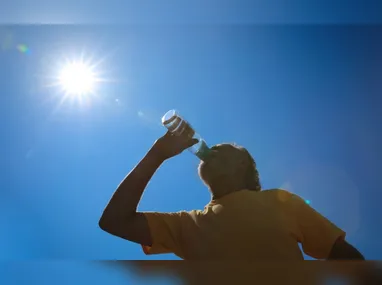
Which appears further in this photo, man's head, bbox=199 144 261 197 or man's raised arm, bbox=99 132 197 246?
man's head, bbox=199 144 261 197

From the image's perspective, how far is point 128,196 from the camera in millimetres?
984

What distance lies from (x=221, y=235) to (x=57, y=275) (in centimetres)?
46

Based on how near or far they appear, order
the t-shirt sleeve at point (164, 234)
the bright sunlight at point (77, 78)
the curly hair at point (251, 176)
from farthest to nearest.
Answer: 1. the bright sunlight at point (77, 78)
2. the curly hair at point (251, 176)
3. the t-shirt sleeve at point (164, 234)

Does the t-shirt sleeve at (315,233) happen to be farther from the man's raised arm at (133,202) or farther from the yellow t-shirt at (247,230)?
the man's raised arm at (133,202)

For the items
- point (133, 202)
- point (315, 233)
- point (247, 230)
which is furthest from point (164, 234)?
point (315, 233)

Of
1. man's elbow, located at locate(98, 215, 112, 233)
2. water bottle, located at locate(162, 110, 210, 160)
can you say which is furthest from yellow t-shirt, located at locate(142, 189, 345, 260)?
water bottle, located at locate(162, 110, 210, 160)

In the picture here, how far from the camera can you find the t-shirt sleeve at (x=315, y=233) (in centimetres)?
99

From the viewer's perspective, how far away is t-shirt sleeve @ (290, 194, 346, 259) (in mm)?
985

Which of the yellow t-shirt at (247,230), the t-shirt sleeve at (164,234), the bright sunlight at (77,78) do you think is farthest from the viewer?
→ the bright sunlight at (77,78)

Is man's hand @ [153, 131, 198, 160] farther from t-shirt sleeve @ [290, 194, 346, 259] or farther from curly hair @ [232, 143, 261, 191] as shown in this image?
t-shirt sleeve @ [290, 194, 346, 259]

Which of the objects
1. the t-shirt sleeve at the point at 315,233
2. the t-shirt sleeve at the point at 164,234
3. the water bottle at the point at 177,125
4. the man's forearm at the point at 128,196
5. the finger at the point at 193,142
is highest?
the water bottle at the point at 177,125

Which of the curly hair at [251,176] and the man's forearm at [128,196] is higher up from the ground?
the curly hair at [251,176]

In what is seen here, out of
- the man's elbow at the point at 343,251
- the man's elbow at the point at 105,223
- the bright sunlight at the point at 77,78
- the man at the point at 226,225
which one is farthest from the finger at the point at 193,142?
the bright sunlight at the point at 77,78

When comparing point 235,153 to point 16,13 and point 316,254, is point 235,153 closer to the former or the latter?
point 316,254
